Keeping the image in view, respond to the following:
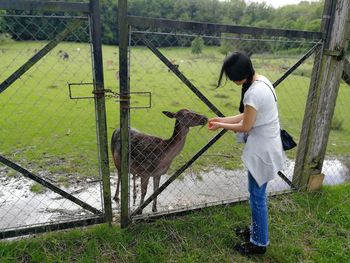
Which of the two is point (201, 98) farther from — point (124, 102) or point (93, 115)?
point (93, 115)

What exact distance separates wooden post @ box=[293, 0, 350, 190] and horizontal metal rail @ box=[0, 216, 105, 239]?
2974 mm

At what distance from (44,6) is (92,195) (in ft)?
9.44

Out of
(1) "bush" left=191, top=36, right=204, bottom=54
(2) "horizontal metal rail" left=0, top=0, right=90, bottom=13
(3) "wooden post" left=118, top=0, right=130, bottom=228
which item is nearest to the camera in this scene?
(2) "horizontal metal rail" left=0, top=0, right=90, bottom=13

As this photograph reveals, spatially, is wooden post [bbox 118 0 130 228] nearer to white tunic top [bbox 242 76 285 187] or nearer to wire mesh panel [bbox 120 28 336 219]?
wire mesh panel [bbox 120 28 336 219]

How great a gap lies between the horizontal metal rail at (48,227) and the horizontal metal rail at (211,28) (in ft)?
7.17

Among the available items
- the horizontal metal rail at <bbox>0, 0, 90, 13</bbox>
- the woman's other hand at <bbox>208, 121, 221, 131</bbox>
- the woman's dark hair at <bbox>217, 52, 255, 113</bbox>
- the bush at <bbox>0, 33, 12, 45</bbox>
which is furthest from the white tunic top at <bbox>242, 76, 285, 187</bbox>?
the bush at <bbox>0, 33, 12, 45</bbox>

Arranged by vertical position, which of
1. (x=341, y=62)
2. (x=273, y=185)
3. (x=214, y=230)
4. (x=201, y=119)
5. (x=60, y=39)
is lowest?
(x=273, y=185)

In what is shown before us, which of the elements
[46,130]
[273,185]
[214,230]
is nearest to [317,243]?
[214,230]

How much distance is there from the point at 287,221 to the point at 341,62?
2.20 metres

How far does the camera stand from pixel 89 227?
12.4 ft

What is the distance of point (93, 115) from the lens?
8977mm

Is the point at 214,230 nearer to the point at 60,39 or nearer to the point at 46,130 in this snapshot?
the point at 60,39

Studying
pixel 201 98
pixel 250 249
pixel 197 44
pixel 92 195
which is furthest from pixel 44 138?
pixel 250 249

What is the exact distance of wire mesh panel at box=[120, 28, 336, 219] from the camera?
374cm
